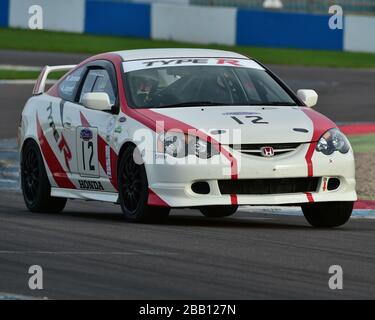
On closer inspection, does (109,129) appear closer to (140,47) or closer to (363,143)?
(363,143)

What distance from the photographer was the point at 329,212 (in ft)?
38.5

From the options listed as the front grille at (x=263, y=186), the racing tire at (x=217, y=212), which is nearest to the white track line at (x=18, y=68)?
the racing tire at (x=217, y=212)

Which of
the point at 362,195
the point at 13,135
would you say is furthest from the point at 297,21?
the point at 362,195

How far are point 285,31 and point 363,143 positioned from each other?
19608mm

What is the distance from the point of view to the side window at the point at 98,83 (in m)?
12.5

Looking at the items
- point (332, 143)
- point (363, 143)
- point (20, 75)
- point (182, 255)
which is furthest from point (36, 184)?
point (20, 75)

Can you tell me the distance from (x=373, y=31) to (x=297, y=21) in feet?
6.48

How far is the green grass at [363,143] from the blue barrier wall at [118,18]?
789 inches

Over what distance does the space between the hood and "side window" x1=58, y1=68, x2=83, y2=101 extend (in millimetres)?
1452

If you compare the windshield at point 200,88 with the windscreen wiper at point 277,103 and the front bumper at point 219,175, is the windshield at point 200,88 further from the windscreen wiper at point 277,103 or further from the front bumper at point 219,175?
the front bumper at point 219,175

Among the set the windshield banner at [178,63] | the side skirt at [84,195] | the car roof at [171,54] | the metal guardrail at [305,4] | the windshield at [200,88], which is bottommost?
the metal guardrail at [305,4]

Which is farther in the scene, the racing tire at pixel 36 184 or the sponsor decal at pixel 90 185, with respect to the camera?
the racing tire at pixel 36 184
